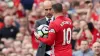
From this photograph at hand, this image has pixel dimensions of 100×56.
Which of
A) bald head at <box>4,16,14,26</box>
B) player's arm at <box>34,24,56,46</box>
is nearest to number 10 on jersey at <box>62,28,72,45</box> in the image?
player's arm at <box>34,24,56,46</box>

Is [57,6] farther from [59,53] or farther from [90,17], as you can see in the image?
[90,17]

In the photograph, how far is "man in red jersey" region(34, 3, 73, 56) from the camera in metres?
9.08

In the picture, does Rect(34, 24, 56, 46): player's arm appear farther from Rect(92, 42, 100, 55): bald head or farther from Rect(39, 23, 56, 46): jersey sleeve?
Rect(92, 42, 100, 55): bald head

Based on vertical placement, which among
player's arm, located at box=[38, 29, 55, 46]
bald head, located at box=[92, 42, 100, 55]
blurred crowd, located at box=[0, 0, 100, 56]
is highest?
blurred crowd, located at box=[0, 0, 100, 56]

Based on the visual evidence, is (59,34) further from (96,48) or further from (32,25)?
(32,25)

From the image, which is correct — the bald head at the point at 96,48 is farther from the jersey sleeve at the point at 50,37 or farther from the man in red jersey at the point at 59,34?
the jersey sleeve at the point at 50,37

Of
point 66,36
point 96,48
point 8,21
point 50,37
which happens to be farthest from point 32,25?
point 50,37

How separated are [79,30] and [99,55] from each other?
1485 millimetres

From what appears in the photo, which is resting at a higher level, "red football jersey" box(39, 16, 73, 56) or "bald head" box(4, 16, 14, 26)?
"bald head" box(4, 16, 14, 26)

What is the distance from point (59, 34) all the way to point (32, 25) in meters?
4.80

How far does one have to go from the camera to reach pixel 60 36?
9211 millimetres

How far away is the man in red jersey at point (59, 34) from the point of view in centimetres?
908

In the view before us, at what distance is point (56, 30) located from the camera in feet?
29.8

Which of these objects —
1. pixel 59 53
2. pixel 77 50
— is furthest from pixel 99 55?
pixel 59 53
